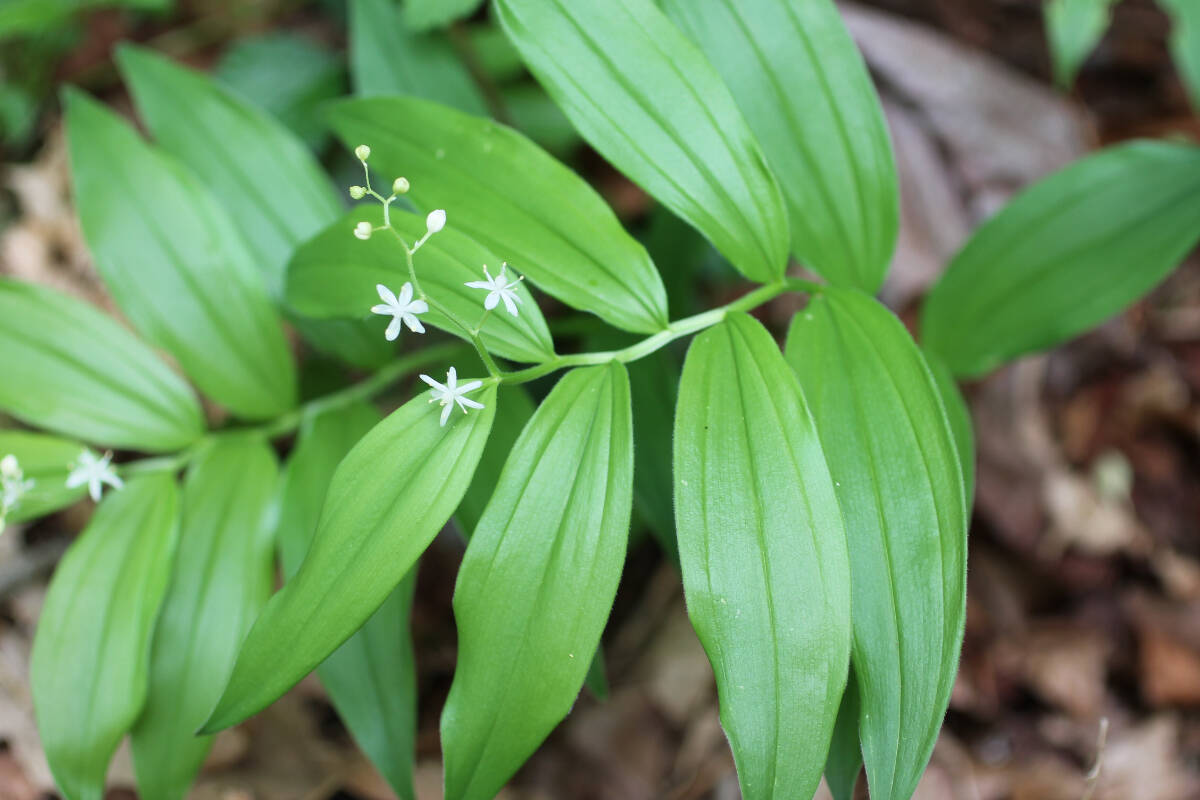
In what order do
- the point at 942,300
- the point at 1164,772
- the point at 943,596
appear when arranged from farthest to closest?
the point at 1164,772, the point at 942,300, the point at 943,596

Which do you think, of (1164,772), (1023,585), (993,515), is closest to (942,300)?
(993,515)

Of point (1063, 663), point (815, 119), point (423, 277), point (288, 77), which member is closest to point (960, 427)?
point (815, 119)

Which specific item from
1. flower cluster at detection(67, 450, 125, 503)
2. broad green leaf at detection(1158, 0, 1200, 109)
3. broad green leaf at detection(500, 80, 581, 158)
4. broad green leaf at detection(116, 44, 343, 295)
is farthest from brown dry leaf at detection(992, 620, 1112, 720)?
flower cluster at detection(67, 450, 125, 503)

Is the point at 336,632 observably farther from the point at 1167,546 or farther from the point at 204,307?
the point at 1167,546

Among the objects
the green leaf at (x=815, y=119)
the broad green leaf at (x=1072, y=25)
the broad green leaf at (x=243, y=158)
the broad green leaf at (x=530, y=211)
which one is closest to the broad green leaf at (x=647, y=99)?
the broad green leaf at (x=530, y=211)

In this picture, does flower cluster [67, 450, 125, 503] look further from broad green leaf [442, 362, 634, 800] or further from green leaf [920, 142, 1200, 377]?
green leaf [920, 142, 1200, 377]

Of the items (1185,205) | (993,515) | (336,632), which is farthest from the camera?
(993,515)

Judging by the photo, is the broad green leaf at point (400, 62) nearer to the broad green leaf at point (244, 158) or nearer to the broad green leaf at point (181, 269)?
the broad green leaf at point (244, 158)
